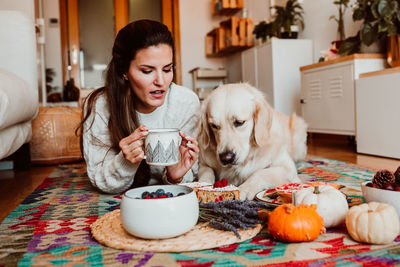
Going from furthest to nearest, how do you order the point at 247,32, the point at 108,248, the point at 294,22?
the point at 247,32 < the point at 294,22 < the point at 108,248

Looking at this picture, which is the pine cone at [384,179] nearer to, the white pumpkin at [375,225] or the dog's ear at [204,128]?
the white pumpkin at [375,225]

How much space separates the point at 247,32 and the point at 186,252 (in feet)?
16.8

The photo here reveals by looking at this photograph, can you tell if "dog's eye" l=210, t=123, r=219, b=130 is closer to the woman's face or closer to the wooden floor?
the woman's face

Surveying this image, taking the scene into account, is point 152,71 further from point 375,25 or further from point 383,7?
point 375,25

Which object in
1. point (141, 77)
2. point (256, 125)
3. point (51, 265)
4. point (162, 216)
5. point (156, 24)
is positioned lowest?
point (51, 265)

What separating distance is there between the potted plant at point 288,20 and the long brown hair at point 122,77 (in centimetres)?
307

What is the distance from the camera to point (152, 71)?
1.40 metres

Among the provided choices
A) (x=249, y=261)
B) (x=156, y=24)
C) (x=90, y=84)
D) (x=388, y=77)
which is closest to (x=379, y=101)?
(x=388, y=77)

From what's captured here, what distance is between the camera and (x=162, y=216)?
862 mm

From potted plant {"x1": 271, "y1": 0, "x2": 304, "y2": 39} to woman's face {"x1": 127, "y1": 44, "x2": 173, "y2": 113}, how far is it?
3.18 meters

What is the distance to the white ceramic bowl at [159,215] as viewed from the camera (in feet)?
2.81

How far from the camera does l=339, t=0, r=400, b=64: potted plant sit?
2.68 meters

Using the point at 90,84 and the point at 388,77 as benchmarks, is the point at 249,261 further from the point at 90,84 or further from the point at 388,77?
the point at 90,84

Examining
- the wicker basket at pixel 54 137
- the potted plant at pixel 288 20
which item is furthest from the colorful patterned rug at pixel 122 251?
the potted plant at pixel 288 20
